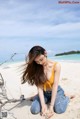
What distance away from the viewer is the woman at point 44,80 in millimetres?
3861

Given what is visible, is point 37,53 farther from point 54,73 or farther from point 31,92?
point 31,92

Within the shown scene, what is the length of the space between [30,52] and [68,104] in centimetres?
104

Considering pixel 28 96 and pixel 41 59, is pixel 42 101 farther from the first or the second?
pixel 28 96

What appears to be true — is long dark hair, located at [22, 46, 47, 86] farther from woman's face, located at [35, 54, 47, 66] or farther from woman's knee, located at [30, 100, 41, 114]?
woman's knee, located at [30, 100, 41, 114]

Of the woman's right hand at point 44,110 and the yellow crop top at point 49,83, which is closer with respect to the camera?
the woman's right hand at point 44,110

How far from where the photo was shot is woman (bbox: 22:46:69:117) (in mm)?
3861

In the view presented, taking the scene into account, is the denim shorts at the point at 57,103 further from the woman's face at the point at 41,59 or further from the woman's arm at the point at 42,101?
the woman's face at the point at 41,59

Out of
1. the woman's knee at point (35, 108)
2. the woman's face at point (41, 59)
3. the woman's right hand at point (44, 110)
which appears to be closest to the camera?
the woman's face at point (41, 59)

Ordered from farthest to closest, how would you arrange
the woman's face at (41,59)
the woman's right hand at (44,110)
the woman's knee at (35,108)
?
the woman's knee at (35,108)
the woman's right hand at (44,110)
the woman's face at (41,59)

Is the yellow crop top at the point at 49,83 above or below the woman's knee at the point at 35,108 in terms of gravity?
above

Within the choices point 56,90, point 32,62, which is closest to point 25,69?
point 32,62

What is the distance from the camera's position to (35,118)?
3.89 metres

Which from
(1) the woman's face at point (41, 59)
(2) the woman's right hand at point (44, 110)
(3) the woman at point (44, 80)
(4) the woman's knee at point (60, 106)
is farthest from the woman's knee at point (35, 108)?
(1) the woman's face at point (41, 59)

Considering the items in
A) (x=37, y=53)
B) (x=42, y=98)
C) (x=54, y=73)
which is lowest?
(x=42, y=98)
